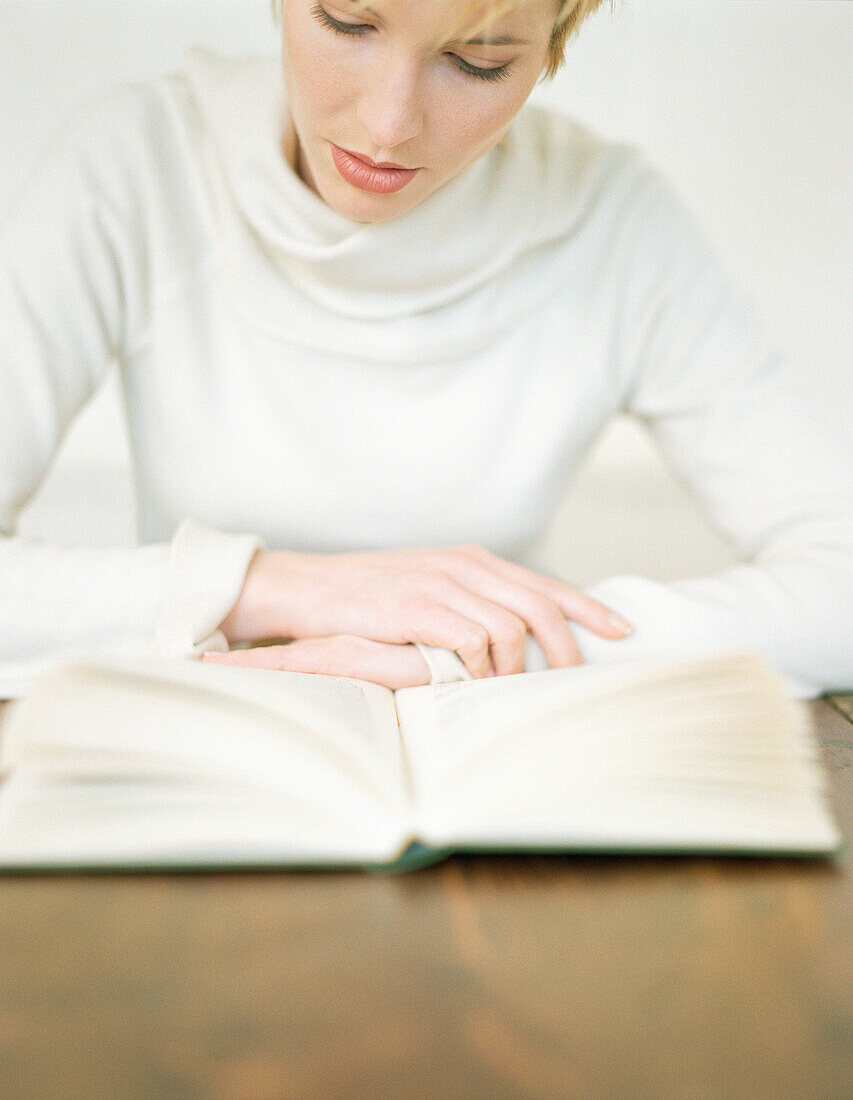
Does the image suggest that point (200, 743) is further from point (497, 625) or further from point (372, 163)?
point (372, 163)

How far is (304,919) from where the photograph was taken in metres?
0.38

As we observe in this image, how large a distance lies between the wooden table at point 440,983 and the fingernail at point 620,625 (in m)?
0.29

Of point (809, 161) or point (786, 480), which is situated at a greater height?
point (809, 161)

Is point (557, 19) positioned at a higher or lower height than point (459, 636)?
higher

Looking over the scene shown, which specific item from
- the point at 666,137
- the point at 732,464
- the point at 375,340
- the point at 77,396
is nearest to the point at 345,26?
the point at 375,340

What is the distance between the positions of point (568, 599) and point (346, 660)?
183 millimetres

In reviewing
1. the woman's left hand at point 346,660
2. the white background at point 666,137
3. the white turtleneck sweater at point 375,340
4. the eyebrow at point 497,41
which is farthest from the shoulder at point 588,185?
the white background at point 666,137

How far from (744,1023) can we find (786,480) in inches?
27.3

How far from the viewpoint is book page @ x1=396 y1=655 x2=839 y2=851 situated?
1.34 ft

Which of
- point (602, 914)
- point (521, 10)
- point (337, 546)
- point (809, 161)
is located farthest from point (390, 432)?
point (809, 161)

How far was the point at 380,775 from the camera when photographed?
0.42 m

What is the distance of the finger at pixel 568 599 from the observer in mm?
721

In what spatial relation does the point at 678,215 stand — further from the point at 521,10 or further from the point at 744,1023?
the point at 744,1023

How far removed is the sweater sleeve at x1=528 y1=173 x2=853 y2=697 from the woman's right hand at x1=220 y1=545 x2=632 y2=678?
0.13 ft
